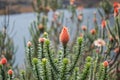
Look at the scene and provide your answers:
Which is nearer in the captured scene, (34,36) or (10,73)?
(10,73)

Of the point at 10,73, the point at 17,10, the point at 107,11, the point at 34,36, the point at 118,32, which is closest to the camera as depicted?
the point at 10,73

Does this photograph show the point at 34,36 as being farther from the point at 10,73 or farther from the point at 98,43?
the point at 10,73

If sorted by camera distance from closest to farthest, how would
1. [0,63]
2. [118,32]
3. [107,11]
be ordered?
[0,63], [118,32], [107,11]

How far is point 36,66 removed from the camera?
2740 millimetres

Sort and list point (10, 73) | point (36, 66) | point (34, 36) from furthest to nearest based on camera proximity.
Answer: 1. point (34, 36)
2. point (10, 73)
3. point (36, 66)

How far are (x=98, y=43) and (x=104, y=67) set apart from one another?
75.8 inches

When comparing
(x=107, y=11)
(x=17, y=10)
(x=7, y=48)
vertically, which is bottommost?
(x=17, y=10)

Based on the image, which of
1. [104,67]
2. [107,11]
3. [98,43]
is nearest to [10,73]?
[104,67]

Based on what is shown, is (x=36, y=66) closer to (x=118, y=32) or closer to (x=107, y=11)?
(x=118, y=32)

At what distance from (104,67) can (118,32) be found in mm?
1817

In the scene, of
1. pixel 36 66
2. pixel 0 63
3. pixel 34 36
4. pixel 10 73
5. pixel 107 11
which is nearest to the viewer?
pixel 36 66

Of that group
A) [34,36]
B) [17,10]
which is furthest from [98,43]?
[17,10]

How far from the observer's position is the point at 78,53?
9.39 feet

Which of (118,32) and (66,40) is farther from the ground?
(66,40)
